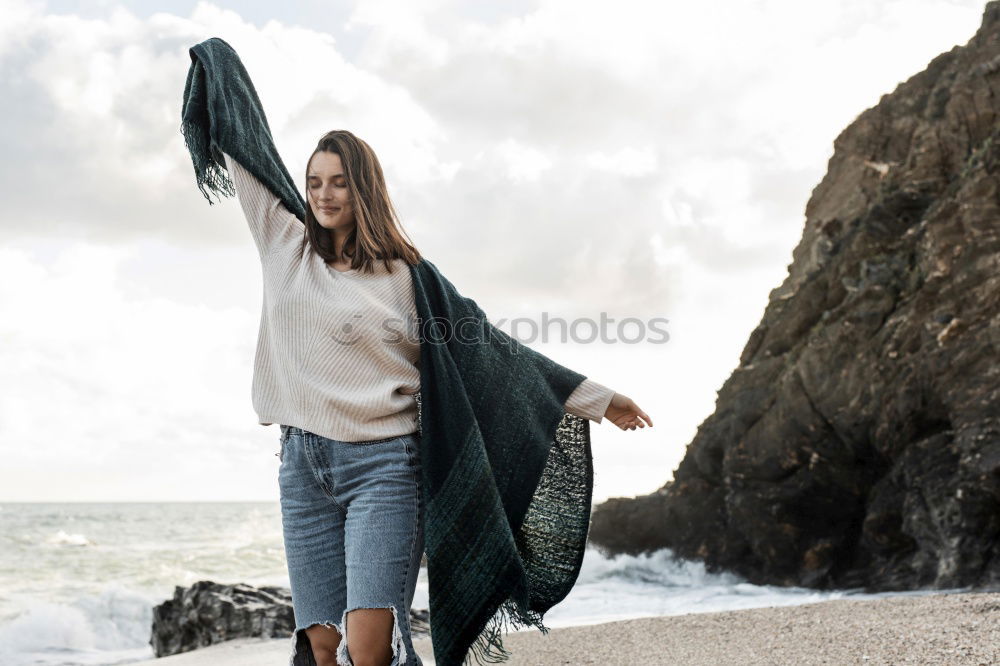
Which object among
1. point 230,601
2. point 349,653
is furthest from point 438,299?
point 230,601

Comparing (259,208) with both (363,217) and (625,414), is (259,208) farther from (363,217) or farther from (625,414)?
(625,414)

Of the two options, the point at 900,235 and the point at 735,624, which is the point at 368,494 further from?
the point at 900,235

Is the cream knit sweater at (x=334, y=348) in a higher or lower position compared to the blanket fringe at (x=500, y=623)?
higher

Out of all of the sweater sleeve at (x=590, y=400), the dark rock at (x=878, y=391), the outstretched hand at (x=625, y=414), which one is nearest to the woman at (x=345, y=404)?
the sweater sleeve at (x=590, y=400)

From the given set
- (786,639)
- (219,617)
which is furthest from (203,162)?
(219,617)

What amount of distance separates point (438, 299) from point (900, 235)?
10.7 meters

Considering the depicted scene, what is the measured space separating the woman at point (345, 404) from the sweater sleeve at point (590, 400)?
2.13ft

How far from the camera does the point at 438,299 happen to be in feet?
9.84

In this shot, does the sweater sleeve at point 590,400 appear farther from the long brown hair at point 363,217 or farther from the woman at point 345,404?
the long brown hair at point 363,217

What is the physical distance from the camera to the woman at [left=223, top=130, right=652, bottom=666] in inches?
102

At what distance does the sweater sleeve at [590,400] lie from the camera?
3288mm

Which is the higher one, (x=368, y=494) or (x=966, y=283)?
(x=966, y=283)

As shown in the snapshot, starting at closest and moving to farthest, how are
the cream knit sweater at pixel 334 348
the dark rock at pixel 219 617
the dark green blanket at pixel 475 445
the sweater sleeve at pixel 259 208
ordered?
the cream knit sweater at pixel 334 348, the dark green blanket at pixel 475 445, the sweater sleeve at pixel 259 208, the dark rock at pixel 219 617

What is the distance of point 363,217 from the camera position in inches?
115
